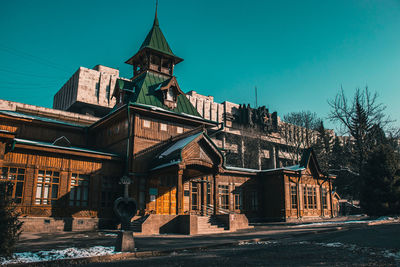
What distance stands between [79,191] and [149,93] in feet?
30.7

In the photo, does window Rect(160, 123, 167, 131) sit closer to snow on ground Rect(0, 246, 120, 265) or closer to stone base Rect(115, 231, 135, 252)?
snow on ground Rect(0, 246, 120, 265)

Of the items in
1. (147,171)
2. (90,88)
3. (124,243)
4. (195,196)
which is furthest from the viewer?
(90,88)

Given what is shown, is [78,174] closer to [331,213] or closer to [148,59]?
[148,59]

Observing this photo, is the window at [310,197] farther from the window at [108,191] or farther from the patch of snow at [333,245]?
the patch of snow at [333,245]

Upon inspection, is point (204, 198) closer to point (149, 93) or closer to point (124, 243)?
point (149, 93)

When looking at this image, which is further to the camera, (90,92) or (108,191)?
(90,92)

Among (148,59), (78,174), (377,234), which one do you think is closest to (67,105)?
(148,59)

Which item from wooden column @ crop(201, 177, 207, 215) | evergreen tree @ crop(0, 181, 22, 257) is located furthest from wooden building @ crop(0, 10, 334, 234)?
evergreen tree @ crop(0, 181, 22, 257)

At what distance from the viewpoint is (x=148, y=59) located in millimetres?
29562

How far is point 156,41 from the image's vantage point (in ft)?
101

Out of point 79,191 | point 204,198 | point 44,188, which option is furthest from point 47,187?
point 204,198

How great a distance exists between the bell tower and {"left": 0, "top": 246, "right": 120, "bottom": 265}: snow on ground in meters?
19.5

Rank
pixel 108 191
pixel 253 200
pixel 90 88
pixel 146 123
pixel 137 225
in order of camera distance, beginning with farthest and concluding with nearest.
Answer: pixel 90 88 → pixel 253 200 → pixel 146 123 → pixel 108 191 → pixel 137 225

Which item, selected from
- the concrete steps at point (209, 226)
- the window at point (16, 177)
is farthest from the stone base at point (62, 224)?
the concrete steps at point (209, 226)
